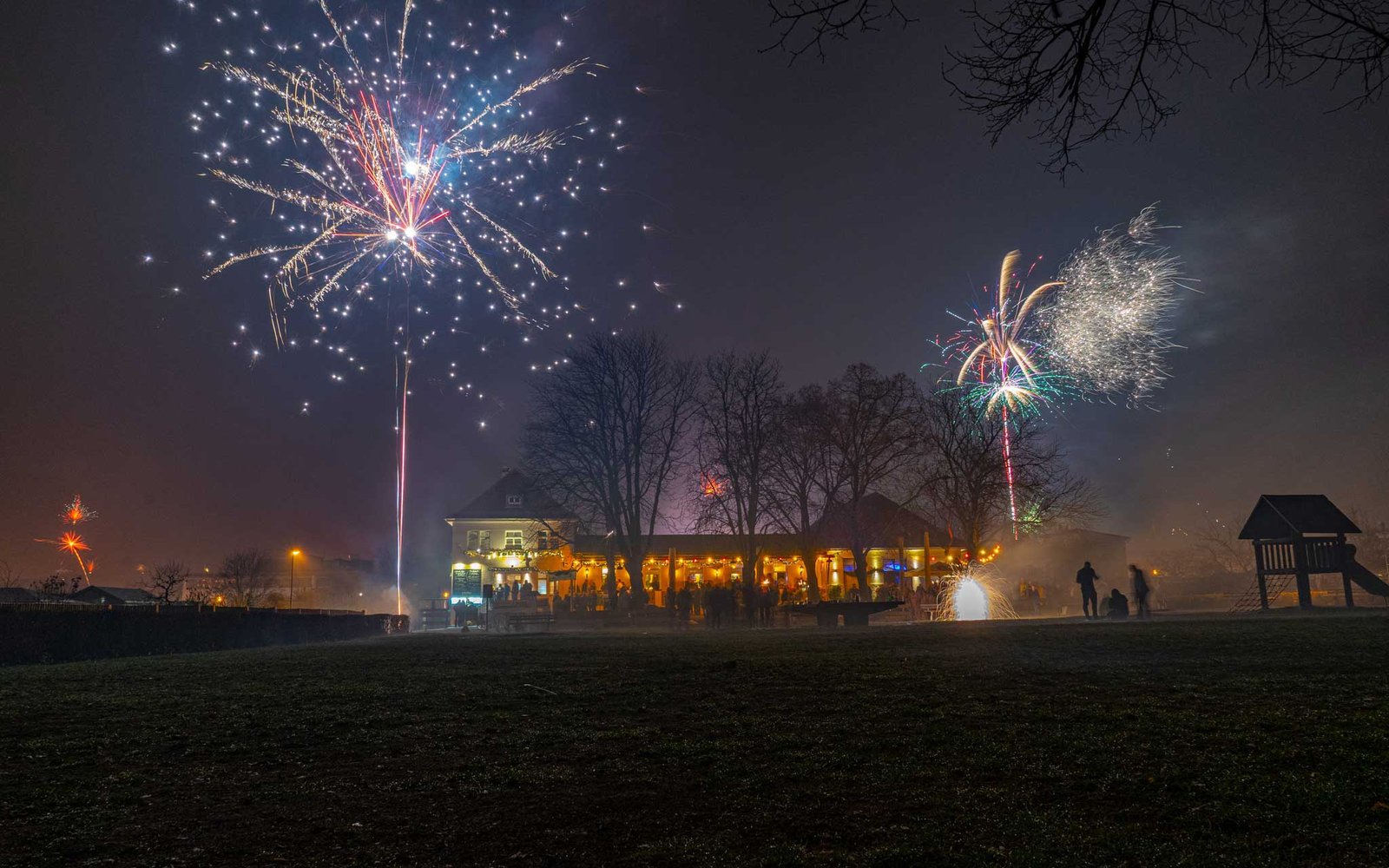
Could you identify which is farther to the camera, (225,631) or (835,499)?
(835,499)

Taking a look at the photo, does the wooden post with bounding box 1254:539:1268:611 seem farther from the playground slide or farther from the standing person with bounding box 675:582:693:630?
the standing person with bounding box 675:582:693:630

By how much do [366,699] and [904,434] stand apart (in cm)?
3601

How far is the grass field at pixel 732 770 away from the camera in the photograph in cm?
368

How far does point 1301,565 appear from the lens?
3008cm

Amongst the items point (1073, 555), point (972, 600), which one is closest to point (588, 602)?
point (972, 600)

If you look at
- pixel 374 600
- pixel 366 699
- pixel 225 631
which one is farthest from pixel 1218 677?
pixel 374 600

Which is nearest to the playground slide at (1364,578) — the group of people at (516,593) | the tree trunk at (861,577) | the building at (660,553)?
the building at (660,553)

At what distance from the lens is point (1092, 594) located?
2734 cm

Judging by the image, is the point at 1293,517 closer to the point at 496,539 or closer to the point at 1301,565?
the point at 1301,565

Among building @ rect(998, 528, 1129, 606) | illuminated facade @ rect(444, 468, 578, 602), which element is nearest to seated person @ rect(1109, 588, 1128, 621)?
illuminated facade @ rect(444, 468, 578, 602)

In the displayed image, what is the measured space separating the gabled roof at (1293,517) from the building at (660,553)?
1184 centimetres

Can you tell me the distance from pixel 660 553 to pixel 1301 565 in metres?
41.0

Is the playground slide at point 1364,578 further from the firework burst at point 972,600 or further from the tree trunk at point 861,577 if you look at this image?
the tree trunk at point 861,577

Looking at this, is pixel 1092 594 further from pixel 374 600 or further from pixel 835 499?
pixel 374 600
